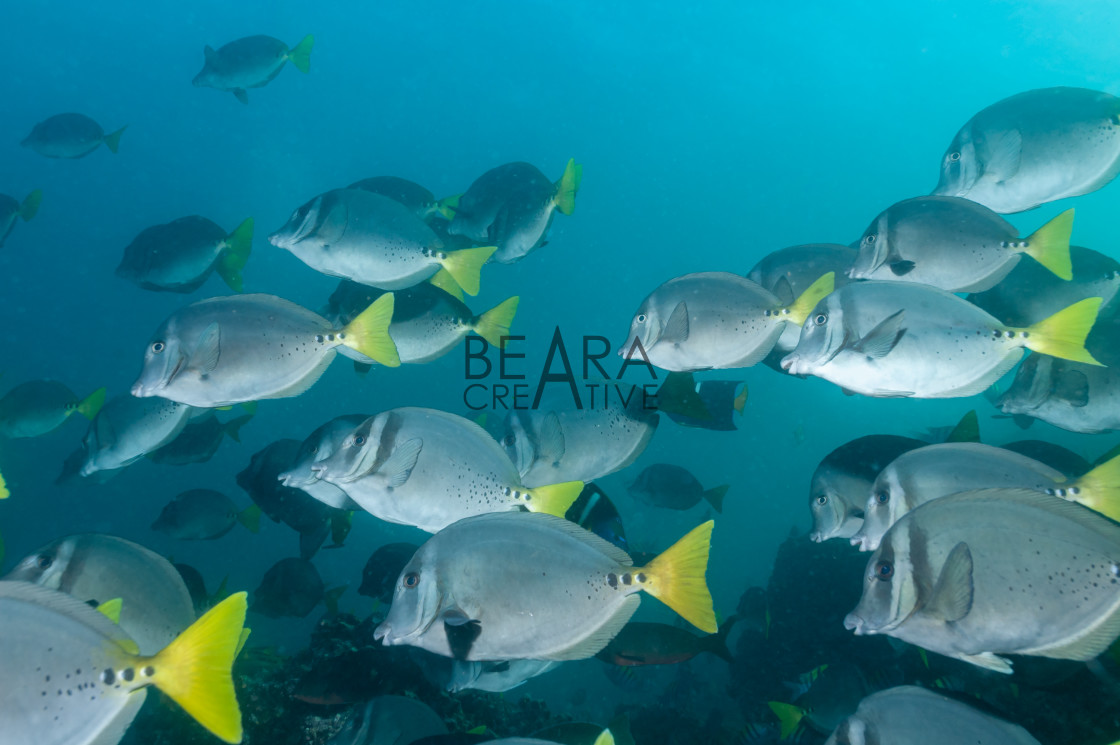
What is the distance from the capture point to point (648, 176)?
3051 inches

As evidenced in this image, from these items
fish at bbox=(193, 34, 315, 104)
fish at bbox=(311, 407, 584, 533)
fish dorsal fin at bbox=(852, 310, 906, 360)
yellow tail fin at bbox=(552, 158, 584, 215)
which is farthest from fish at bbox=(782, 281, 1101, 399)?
fish at bbox=(193, 34, 315, 104)

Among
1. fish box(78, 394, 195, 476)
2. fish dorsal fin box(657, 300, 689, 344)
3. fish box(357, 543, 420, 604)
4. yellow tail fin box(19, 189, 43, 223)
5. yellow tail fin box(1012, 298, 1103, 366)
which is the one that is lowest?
fish box(357, 543, 420, 604)

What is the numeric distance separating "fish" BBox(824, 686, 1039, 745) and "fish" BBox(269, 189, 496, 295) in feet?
10.8

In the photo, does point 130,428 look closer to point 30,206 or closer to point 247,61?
point 30,206

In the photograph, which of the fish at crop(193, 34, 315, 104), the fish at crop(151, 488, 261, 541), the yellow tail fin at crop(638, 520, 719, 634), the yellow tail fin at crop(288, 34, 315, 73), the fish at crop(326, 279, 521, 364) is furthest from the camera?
the yellow tail fin at crop(288, 34, 315, 73)

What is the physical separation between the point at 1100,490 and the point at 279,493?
17.4 ft

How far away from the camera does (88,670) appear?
1677 millimetres

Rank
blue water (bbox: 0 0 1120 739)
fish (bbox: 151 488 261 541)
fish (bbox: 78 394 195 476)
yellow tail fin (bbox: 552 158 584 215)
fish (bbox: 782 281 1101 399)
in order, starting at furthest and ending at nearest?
blue water (bbox: 0 0 1120 739) < fish (bbox: 151 488 261 541) < yellow tail fin (bbox: 552 158 584 215) < fish (bbox: 78 394 195 476) < fish (bbox: 782 281 1101 399)

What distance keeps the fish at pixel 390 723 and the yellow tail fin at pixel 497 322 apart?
2.61 m

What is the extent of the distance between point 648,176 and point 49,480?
7389cm

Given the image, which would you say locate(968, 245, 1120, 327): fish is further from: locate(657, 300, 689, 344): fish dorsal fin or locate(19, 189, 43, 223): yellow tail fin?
locate(19, 189, 43, 223): yellow tail fin

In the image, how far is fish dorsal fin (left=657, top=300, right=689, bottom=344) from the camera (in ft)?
10.2

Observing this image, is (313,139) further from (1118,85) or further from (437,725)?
(1118,85)

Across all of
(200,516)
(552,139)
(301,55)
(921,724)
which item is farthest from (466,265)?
(552,139)
